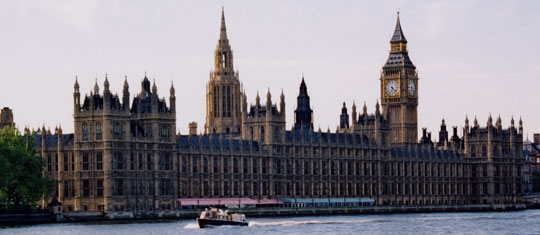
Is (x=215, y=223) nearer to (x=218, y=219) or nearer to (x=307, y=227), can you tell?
(x=218, y=219)

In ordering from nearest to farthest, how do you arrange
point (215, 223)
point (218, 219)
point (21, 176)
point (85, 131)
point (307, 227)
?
point (215, 223) → point (218, 219) → point (307, 227) → point (21, 176) → point (85, 131)

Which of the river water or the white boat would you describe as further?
the white boat

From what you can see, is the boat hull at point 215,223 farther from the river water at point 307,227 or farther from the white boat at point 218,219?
the river water at point 307,227

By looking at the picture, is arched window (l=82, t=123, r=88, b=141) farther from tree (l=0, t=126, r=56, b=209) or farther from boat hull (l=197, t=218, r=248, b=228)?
boat hull (l=197, t=218, r=248, b=228)

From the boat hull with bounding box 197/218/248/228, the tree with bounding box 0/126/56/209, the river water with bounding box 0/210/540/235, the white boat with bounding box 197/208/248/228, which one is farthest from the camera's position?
the tree with bounding box 0/126/56/209

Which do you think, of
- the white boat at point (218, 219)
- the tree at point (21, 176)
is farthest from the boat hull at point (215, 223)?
the tree at point (21, 176)

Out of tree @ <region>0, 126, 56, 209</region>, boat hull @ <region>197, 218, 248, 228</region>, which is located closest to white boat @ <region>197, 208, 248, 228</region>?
boat hull @ <region>197, 218, 248, 228</region>

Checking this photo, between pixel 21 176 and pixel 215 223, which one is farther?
pixel 21 176

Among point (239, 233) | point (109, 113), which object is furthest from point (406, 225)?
point (109, 113)

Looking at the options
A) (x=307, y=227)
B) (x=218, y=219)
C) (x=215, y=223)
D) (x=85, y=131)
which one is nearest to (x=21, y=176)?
(x=85, y=131)

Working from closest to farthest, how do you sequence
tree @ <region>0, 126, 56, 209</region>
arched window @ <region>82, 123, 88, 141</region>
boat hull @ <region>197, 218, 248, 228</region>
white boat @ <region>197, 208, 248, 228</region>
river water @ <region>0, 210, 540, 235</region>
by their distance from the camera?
river water @ <region>0, 210, 540, 235</region> → boat hull @ <region>197, 218, 248, 228</region> → white boat @ <region>197, 208, 248, 228</region> → tree @ <region>0, 126, 56, 209</region> → arched window @ <region>82, 123, 88, 141</region>

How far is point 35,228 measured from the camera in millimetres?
165750

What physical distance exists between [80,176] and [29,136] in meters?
9.09

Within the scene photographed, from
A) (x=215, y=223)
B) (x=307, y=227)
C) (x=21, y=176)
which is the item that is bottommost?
(x=307, y=227)
